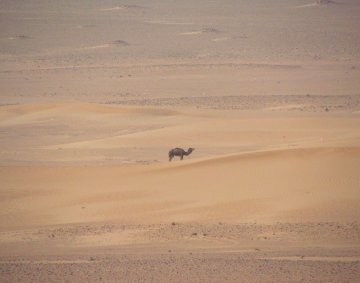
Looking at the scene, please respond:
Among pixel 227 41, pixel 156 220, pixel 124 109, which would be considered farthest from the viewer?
pixel 227 41

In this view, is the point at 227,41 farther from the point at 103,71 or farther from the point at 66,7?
the point at 66,7

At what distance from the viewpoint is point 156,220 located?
40.9 feet

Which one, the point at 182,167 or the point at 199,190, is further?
the point at 182,167

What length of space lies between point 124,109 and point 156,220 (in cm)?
1423

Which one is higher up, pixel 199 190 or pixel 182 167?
pixel 182 167

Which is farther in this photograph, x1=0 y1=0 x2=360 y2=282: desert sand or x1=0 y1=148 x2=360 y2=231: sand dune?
x1=0 y1=148 x2=360 y2=231: sand dune

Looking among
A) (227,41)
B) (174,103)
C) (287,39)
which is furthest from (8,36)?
(174,103)

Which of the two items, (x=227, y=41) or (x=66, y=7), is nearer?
(x=227, y=41)

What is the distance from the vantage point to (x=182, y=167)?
15.4m

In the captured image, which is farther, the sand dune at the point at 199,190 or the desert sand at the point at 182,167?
the sand dune at the point at 199,190

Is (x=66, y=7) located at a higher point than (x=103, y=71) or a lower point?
higher

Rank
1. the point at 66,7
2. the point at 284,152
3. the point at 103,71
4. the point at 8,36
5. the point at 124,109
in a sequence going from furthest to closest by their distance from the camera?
the point at 66,7 < the point at 8,36 < the point at 103,71 < the point at 124,109 < the point at 284,152

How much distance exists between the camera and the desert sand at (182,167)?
9.99 m

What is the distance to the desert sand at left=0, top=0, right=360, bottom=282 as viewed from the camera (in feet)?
32.8
